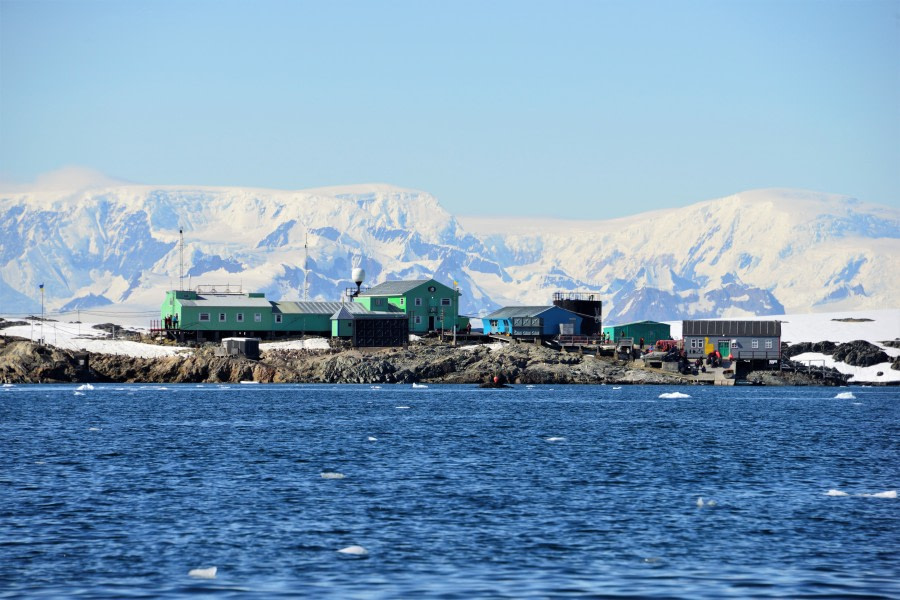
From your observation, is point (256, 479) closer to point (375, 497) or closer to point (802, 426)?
point (375, 497)

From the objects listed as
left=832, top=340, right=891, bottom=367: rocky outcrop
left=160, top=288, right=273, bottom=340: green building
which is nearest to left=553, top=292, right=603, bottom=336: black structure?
left=832, top=340, right=891, bottom=367: rocky outcrop

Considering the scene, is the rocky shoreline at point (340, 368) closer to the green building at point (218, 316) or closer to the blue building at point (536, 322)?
the green building at point (218, 316)

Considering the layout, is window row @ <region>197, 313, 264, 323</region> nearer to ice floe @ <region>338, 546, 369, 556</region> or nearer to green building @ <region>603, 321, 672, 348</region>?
green building @ <region>603, 321, 672, 348</region>

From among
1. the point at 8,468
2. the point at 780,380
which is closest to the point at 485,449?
the point at 8,468

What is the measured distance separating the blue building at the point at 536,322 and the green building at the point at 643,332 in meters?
5.82

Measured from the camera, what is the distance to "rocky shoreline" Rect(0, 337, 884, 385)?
13688 centimetres

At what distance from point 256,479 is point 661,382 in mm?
99784

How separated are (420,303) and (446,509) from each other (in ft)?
394

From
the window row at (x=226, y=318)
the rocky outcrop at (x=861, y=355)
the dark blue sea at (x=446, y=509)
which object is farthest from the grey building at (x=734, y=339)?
the dark blue sea at (x=446, y=509)

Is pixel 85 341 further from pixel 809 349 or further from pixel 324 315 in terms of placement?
pixel 809 349

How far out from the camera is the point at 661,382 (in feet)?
462

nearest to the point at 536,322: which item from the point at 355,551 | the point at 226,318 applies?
the point at 226,318

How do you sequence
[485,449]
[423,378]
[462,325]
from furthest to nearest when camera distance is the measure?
[462,325]
[423,378]
[485,449]

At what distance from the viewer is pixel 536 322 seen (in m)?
158
